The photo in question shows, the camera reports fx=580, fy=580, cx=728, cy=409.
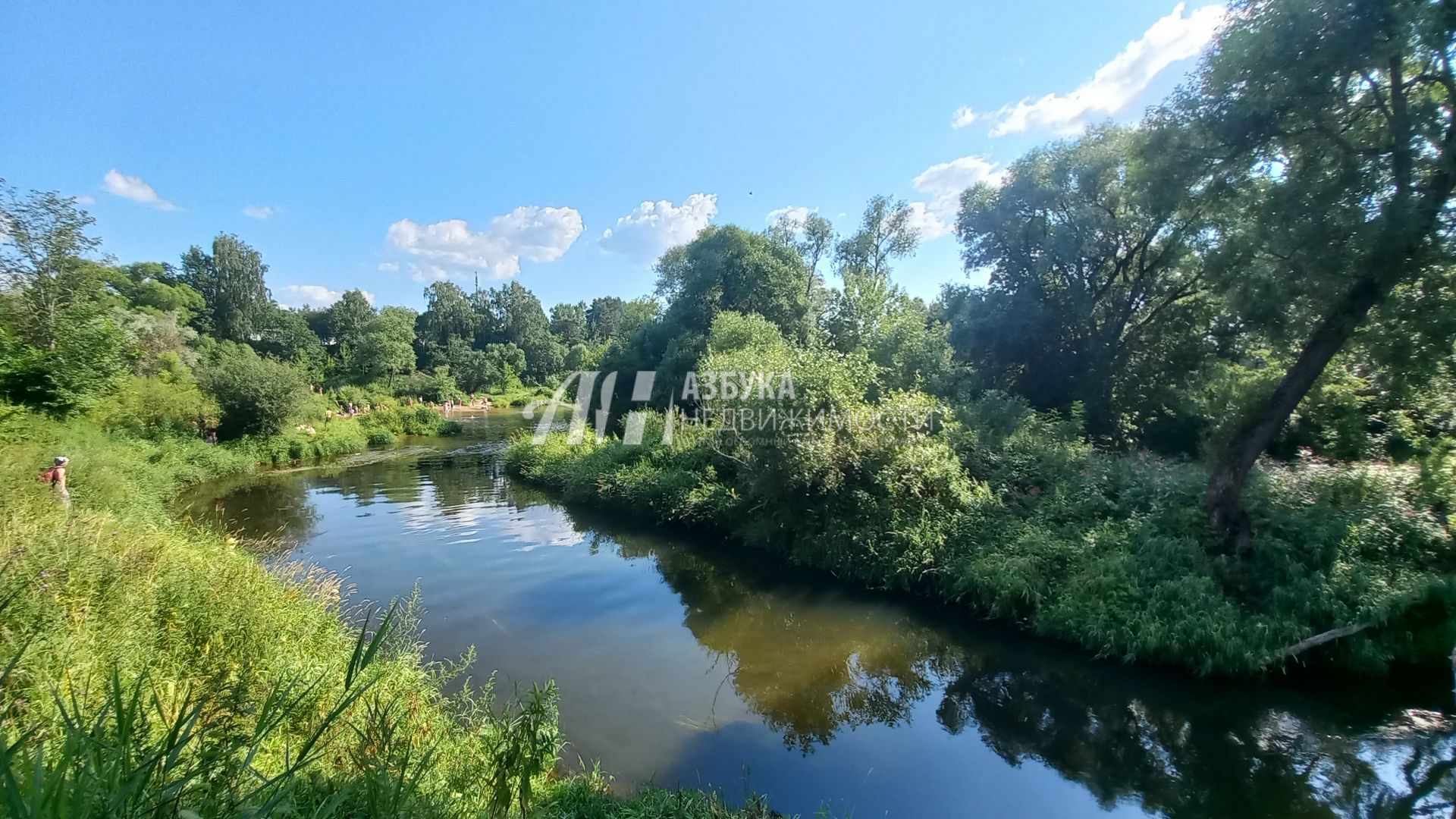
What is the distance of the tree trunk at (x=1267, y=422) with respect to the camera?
24.3ft

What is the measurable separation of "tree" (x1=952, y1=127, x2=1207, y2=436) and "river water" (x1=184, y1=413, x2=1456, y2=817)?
895 centimetres

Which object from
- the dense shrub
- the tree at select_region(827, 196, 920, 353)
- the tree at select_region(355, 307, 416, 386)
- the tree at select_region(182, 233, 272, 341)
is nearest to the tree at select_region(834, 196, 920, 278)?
the tree at select_region(827, 196, 920, 353)

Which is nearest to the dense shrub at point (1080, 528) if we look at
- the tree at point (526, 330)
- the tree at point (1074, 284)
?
the tree at point (1074, 284)

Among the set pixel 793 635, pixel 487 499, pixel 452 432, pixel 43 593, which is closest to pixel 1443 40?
pixel 793 635

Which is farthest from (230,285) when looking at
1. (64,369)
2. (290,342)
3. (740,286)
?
(740,286)

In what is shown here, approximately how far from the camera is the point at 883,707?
21.8ft

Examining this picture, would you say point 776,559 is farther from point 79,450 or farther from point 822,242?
point 822,242

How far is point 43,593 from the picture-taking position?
13.7 ft

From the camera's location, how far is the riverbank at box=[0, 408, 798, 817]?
6.09 ft

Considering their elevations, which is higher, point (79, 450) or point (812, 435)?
point (812, 435)

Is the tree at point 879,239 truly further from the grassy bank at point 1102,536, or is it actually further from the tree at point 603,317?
the tree at point 603,317

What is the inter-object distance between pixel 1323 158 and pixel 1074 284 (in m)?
7.20

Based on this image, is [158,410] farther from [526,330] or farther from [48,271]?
[526,330]

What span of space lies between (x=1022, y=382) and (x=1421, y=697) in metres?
10.1
